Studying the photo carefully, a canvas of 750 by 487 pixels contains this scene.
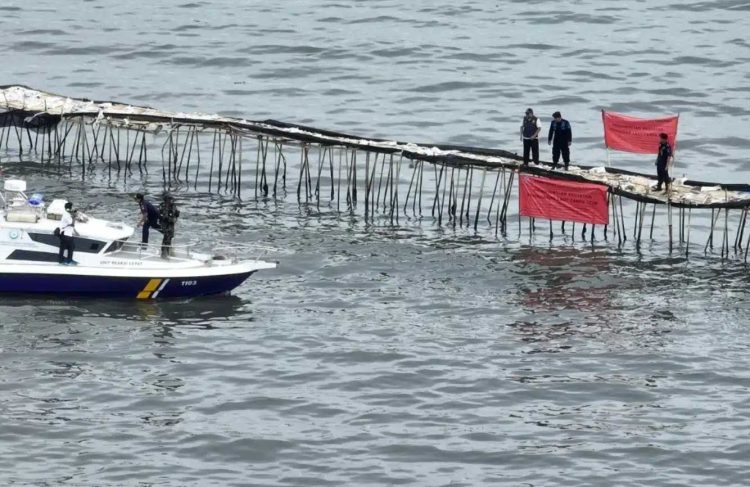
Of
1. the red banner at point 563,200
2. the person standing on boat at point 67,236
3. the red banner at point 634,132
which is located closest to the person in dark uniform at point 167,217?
the person standing on boat at point 67,236

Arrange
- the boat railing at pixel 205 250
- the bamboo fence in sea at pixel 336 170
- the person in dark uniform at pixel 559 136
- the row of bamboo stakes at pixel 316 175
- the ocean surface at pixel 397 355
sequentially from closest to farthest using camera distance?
the ocean surface at pixel 397 355
the boat railing at pixel 205 250
the person in dark uniform at pixel 559 136
the bamboo fence in sea at pixel 336 170
the row of bamboo stakes at pixel 316 175

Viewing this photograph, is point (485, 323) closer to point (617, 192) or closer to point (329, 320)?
point (329, 320)

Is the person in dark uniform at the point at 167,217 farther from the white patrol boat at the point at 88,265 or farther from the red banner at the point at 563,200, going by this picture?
the red banner at the point at 563,200

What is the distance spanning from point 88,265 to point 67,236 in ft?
4.30

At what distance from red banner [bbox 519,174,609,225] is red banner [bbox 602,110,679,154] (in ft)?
8.31

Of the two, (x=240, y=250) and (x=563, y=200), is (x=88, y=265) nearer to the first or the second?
(x=240, y=250)

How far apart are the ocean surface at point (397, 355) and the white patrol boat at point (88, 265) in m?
0.66

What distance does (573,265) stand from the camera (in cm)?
6019

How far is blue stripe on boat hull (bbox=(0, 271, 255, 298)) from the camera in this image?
54375mm

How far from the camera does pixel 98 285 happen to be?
54.7 meters

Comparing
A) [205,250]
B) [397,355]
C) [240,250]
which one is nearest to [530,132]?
[240,250]

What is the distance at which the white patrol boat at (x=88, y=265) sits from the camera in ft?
178

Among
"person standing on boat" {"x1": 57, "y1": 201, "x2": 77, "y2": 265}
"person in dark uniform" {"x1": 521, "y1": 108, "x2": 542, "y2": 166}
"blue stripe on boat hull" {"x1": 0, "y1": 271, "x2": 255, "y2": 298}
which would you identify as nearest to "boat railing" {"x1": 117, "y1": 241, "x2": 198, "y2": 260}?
"blue stripe on boat hull" {"x1": 0, "y1": 271, "x2": 255, "y2": 298}

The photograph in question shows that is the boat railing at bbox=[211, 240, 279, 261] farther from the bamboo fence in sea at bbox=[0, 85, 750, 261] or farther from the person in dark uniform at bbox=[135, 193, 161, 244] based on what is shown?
the bamboo fence in sea at bbox=[0, 85, 750, 261]
